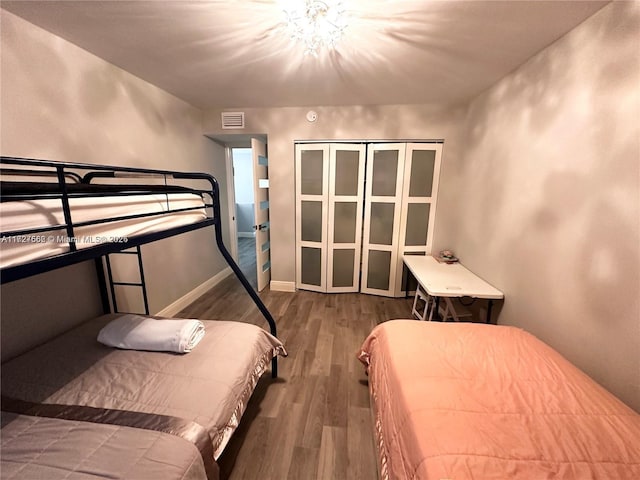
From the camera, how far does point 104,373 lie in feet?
3.95

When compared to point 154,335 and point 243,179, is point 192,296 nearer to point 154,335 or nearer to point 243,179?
point 154,335

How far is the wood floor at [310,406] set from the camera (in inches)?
51.4

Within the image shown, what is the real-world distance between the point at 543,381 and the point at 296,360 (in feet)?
5.15

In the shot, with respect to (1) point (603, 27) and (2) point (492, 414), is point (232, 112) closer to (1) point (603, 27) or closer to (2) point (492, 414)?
(1) point (603, 27)

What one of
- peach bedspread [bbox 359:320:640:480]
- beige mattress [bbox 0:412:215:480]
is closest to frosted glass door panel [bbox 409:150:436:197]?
peach bedspread [bbox 359:320:640:480]

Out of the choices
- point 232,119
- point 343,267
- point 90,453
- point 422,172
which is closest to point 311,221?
point 343,267

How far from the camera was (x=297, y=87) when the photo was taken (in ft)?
7.73

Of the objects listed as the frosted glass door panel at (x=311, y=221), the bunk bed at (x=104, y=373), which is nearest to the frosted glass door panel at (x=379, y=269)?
the frosted glass door panel at (x=311, y=221)

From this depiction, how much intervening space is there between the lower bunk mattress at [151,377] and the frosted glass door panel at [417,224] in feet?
7.50

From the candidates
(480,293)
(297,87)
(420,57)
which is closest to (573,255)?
(480,293)

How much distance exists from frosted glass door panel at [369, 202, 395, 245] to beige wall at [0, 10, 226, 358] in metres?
2.30

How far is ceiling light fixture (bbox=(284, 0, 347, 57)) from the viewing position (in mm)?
1267

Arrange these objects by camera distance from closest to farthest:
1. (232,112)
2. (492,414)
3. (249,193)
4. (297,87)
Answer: (492,414) → (297,87) → (232,112) → (249,193)

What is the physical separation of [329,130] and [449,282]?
2.09 m
